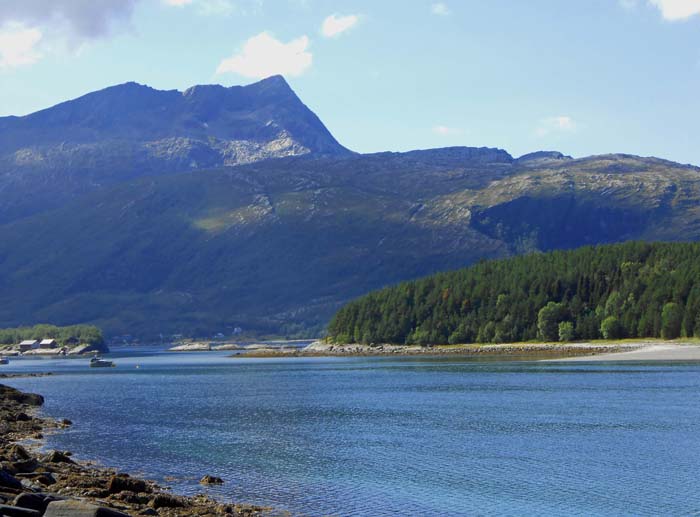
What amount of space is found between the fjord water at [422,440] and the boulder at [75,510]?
42.3 ft

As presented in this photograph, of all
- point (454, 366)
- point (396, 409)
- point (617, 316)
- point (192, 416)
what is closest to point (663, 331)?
point (617, 316)

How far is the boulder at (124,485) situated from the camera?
1897 inches

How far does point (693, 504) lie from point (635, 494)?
3546mm

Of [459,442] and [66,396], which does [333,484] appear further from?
[66,396]

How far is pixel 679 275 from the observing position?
192 m

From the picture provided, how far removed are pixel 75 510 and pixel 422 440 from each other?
4045 cm

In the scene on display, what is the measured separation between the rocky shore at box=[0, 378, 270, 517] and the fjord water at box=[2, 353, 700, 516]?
3.05 meters

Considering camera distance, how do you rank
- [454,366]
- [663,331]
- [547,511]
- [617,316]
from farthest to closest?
[617,316]
[663,331]
[454,366]
[547,511]

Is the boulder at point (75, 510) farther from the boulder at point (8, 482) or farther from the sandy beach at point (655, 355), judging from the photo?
the sandy beach at point (655, 355)

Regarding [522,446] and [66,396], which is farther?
[66,396]

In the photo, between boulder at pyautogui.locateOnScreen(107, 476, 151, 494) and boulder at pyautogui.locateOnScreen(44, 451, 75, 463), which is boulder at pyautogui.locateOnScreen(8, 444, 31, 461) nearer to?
boulder at pyautogui.locateOnScreen(44, 451, 75, 463)

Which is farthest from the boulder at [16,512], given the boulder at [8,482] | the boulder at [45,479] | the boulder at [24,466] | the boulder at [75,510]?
the boulder at [24,466]

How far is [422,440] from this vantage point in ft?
239

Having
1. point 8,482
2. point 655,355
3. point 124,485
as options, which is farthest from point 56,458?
point 655,355
